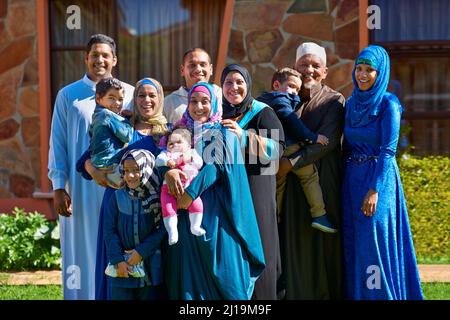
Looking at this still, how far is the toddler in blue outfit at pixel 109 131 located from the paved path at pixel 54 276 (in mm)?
2787

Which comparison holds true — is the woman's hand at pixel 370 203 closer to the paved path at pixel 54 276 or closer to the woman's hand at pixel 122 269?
the woman's hand at pixel 122 269

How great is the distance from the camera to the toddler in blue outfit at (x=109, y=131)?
14.9ft

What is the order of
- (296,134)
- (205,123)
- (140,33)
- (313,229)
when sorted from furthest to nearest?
(140,33), (313,229), (296,134), (205,123)

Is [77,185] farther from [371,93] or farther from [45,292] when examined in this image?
[371,93]

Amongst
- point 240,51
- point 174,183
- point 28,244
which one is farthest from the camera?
point 240,51

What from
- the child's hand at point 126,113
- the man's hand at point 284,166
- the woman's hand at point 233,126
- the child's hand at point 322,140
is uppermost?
the child's hand at point 126,113

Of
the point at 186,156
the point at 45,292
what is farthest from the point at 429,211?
the point at 186,156

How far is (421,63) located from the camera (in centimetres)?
853

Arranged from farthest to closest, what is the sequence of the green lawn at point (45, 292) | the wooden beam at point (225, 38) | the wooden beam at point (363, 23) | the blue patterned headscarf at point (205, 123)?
the wooden beam at point (225, 38) → the wooden beam at point (363, 23) → the green lawn at point (45, 292) → the blue patterned headscarf at point (205, 123)

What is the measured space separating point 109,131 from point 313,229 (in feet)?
4.71

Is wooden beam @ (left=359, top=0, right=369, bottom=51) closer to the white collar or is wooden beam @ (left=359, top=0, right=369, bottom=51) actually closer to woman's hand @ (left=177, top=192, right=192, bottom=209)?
the white collar

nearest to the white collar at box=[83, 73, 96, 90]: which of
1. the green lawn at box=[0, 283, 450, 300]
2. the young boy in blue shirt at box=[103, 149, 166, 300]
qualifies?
the young boy in blue shirt at box=[103, 149, 166, 300]

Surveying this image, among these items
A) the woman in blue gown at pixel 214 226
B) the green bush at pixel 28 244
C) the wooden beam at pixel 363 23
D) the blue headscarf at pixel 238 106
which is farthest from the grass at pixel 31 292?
the wooden beam at pixel 363 23

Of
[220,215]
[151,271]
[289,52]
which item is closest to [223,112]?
[220,215]
